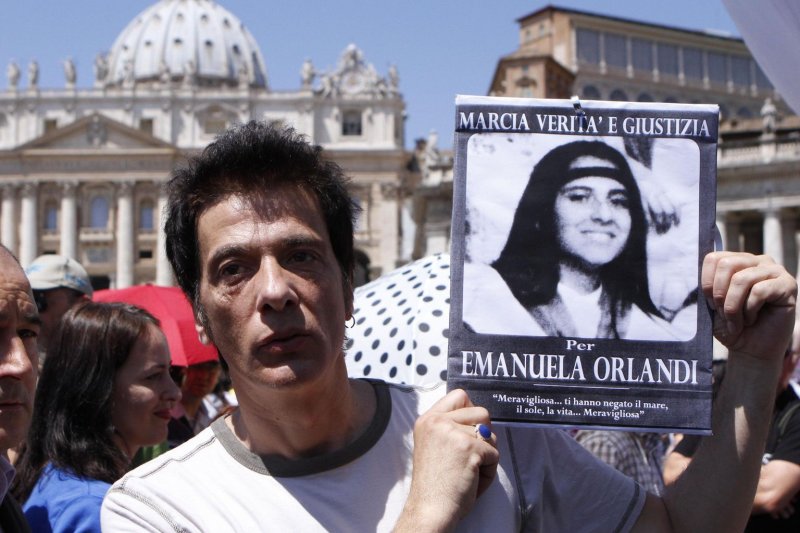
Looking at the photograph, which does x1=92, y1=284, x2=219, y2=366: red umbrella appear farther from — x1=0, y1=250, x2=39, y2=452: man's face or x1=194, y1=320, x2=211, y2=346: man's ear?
x1=194, y1=320, x2=211, y2=346: man's ear

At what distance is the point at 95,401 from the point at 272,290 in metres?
1.61

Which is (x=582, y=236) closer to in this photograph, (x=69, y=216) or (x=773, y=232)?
(x=773, y=232)

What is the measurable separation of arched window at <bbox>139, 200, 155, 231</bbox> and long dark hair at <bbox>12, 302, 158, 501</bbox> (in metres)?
64.0

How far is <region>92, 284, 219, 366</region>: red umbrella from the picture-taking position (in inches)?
212

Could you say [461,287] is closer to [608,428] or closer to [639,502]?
[608,428]

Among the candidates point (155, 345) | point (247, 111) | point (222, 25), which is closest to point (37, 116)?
point (247, 111)

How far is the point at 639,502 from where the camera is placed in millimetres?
2037

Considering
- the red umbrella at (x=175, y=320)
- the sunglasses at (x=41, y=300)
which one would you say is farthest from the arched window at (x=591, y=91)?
the sunglasses at (x=41, y=300)

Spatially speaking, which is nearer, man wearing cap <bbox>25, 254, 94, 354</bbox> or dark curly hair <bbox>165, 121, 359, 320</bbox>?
dark curly hair <bbox>165, 121, 359, 320</bbox>

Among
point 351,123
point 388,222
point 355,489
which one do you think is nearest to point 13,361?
point 355,489

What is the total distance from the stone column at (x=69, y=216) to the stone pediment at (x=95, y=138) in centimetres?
233

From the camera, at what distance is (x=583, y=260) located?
203 cm

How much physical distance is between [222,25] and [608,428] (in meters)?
92.6

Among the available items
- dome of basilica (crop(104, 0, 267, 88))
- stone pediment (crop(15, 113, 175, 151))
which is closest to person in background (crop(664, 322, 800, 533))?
stone pediment (crop(15, 113, 175, 151))
